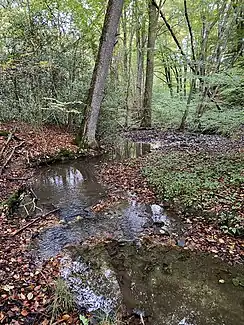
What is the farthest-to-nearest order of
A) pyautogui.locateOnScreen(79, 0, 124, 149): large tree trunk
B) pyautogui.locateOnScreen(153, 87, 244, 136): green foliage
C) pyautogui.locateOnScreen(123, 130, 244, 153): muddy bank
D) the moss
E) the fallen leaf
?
pyautogui.locateOnScreen(123, 130, 244, 153): muddy bank → pyautogui.locateOnScreen(79, 0, 124, 149): large tree trunk → the moss → pyautogui.locateOnScreen(153, 87, 244, 136): green foliage → the fallen leaf

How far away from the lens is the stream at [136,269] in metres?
3.03

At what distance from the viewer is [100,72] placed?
371 inches

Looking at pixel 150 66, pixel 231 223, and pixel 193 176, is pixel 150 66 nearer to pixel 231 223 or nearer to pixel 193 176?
pixel 193 176

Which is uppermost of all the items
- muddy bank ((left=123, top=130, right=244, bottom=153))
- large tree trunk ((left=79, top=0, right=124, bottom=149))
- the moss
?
large tree trunk ((left=79, top=0, right=124, bottom=149))

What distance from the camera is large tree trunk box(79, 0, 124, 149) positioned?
29.6 feet

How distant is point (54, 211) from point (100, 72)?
577 centimetres

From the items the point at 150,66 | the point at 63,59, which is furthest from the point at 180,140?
the point at 63,59

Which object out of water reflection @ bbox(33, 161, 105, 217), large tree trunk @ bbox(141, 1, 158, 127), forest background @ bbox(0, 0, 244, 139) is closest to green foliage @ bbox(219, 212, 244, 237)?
water reflection @ bbox(33, 161, 105, 217)

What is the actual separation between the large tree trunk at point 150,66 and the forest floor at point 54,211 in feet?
19.0

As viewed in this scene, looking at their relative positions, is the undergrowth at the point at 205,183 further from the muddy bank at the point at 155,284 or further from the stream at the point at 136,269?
the muddy bank at the point at 155,284

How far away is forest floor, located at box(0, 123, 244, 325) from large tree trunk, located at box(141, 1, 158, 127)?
5785 millimetres

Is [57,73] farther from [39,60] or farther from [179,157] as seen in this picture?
[179,157]

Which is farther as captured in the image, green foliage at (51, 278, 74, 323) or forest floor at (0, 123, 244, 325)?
forest floor at (0, 123, 244, 325)

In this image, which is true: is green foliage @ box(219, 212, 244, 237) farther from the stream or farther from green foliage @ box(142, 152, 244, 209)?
the stream
